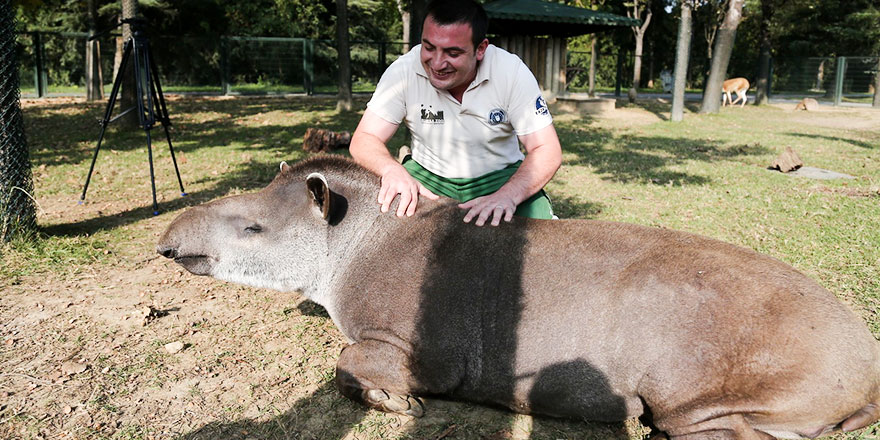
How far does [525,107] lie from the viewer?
4289mm

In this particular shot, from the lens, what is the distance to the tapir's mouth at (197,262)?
387cm

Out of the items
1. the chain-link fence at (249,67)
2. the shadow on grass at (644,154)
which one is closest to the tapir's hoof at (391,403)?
the shadow on grass at (644,154)

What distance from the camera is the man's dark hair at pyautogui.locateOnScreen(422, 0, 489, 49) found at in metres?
3.95

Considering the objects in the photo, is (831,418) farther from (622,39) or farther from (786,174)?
(622,39)

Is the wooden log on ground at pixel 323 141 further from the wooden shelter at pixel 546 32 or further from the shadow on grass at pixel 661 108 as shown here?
the shadow on grass at pixel 661 108

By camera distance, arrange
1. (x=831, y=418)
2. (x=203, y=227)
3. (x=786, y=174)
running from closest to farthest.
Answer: (x=831, y=418), (x=203, y=227), (x=786, y=174)

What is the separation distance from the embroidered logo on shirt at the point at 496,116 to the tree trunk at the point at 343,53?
13.1m

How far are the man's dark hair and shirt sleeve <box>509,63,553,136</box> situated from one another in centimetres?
43

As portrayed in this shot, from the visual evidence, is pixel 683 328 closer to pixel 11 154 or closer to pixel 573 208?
pixel 573 208

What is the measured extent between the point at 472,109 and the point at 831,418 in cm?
274

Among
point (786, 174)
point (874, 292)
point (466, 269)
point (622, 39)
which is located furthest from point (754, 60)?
point (466, 269)

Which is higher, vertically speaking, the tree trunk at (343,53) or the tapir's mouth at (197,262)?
the tree trunk at (343,53)

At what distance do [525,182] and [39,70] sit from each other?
25.2 m

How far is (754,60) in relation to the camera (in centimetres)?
4750
